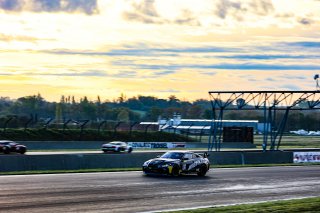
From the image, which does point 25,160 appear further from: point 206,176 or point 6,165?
point 206,176

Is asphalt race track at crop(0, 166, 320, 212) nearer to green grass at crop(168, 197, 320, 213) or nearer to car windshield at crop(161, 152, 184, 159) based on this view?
car windshield at crop(161, 152, 184, 159)

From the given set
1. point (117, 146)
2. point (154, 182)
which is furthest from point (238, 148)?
point (154, 182)

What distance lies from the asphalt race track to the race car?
44cm

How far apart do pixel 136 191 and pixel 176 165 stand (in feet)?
26.0

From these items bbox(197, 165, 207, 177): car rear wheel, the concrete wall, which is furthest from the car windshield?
the concrete wall

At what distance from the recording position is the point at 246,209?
18016 millimetres

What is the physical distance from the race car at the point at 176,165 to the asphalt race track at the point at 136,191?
437mm

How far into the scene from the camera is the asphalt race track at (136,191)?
60.3ft

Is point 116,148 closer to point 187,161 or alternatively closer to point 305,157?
point 305,157

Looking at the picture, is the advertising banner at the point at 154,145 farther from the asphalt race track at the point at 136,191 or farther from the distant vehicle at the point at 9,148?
the asphalt race track at the point at 136,191

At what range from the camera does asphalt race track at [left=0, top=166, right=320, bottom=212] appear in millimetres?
18391

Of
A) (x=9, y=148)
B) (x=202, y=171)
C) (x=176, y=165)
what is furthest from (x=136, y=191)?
(x=9, y=148)

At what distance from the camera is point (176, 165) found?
3058 cm

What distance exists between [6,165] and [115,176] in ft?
17.5
